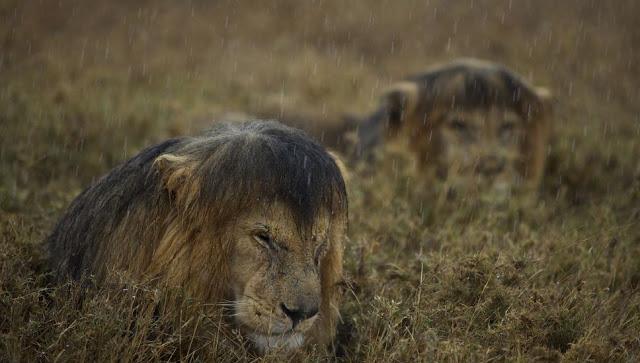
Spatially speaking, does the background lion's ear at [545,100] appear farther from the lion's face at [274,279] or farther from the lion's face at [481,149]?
the lion's face at [274,279]

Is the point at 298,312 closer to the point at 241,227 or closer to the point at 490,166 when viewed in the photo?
the point at 241,227

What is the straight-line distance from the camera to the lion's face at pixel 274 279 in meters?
3.60

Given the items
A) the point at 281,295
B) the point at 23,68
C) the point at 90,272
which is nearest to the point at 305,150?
the point at 281,295

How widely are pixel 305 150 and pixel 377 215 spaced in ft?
8.74

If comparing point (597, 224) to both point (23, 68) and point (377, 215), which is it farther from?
point (23, 68)

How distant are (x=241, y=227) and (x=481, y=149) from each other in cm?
478

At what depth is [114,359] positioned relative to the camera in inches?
138

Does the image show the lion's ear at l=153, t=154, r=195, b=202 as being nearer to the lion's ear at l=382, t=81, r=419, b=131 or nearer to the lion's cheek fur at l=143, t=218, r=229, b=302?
the lion's cheek fur at l=143, t=218, r=229, b=302

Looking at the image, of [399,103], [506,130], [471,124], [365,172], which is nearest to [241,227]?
[365,172]

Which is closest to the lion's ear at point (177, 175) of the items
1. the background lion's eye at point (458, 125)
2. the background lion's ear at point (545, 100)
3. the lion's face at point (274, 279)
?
the lion's face at point (274, 279)

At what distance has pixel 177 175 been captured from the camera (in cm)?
378

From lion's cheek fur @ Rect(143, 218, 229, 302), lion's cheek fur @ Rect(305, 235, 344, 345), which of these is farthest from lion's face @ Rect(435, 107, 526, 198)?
lion's cheek fur @ Rect(143, 218, 229, 302)

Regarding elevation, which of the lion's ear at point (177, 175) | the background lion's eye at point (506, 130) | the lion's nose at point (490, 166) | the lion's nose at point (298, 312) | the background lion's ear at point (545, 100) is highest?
the lion's ear at point (177, 175)

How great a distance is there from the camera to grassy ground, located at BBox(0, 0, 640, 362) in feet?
12.9
